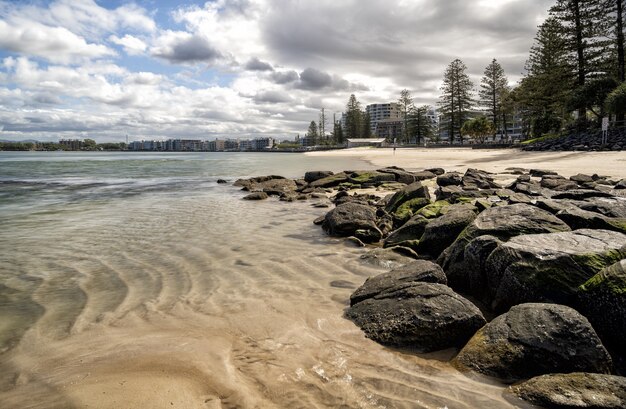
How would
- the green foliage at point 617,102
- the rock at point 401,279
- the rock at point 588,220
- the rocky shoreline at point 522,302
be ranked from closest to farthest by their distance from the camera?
the rocky shoreline at point 522,302
the rock at point 401,279
the rock at point 588,220
the green foliage at point 617,102

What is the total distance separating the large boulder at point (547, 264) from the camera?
12.6 ft

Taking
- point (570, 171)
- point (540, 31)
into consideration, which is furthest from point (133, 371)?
point (540, 31)

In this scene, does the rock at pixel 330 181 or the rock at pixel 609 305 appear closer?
the rock at pixel 609 305

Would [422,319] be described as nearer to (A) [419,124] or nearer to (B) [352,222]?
(B) [352,222]

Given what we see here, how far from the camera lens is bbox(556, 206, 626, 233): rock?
542 centimetres

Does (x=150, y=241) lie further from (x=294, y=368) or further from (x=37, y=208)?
(x=37, y=208)

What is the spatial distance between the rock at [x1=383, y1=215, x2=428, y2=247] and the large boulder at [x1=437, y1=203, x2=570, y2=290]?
1.74m

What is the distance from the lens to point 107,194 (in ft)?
63.6

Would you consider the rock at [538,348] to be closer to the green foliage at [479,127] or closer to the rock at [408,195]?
the rock at [408,195]

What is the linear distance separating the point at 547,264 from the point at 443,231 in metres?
2.68

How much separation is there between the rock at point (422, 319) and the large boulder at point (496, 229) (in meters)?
1.12

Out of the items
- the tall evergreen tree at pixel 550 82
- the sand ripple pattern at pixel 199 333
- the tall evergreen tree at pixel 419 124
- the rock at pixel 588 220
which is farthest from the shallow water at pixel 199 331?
the tall evergreen tree at pixel 419 124

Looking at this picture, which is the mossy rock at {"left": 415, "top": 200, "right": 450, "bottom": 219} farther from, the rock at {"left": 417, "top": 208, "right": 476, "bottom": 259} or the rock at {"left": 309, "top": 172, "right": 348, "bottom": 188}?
the rock at {"left": 309, "top": 172, "right": 348, "bottom": 188}

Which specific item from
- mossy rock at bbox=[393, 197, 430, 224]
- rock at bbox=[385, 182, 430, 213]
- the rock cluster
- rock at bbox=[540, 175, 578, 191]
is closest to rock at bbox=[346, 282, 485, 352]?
mossy rock at bbox=[393, 197, 430, 224]
